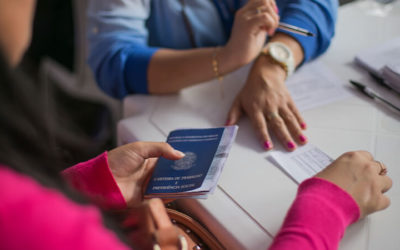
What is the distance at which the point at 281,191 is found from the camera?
81 centimetres

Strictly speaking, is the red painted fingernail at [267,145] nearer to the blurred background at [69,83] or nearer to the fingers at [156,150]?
the fingers at [156,150]

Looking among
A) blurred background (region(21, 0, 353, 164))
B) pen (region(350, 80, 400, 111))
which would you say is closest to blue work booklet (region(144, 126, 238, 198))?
pen (region(350, 80, 400, 111))

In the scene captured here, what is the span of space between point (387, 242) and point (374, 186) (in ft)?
0.32

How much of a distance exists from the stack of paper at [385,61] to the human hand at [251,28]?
266 millimetres

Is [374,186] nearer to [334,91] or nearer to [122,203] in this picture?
[334,91]

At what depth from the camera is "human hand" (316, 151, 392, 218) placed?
741 mm

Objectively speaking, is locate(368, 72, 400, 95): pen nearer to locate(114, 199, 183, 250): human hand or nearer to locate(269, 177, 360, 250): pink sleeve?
locate(269, 177, 360, 250): pink sleeve

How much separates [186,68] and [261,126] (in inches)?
9.7

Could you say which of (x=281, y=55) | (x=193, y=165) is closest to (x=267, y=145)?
(x=193, y=165)

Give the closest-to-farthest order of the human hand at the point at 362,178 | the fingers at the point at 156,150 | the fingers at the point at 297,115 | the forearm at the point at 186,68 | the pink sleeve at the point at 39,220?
the pink sleeve at the point at 39,220
the human hand at the point at 362,178
the fingers at the point at 156,150
the fingers at the point at 297,115
the forearm at the point at 186,68

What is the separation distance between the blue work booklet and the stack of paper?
43cm

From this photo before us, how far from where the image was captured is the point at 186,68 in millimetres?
1061

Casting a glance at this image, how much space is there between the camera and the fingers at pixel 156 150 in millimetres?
842

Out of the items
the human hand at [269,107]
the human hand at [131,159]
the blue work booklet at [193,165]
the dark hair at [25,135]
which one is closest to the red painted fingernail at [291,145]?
the human hand at [269,107]
